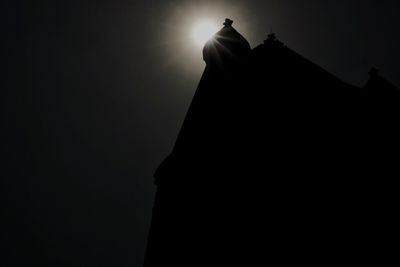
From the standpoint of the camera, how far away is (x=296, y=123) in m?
12.1

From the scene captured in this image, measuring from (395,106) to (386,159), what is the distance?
275 cm

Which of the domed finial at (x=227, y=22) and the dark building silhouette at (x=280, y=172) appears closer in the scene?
the dark building silhouette at (x=280, y=172)

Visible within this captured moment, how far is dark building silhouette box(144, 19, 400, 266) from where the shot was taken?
9969mm

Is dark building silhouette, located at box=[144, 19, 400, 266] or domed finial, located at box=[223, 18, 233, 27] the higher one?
domed finial, located at box=[223, 18, 233, 27]

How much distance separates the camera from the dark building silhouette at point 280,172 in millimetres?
9969

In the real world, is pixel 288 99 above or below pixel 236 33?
below

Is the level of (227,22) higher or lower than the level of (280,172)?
higher

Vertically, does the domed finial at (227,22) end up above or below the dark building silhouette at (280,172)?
above

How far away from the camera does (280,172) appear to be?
1102 cm

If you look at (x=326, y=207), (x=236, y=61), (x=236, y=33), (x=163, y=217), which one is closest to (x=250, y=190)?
(x=326, y=207)

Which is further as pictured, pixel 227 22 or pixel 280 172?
pixel 227 22

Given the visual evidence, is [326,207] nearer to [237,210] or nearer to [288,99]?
[237,210]

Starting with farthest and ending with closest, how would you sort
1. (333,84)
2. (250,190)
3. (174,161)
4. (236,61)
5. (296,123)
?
1. (236,61)
2. (174,161)
3. (333,84)
4. (296,123)
5. (250,190)

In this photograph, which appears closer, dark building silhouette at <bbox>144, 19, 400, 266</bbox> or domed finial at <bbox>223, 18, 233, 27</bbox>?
dark building silhouette at <bbox>144, 19, 400, 266</bbox>
